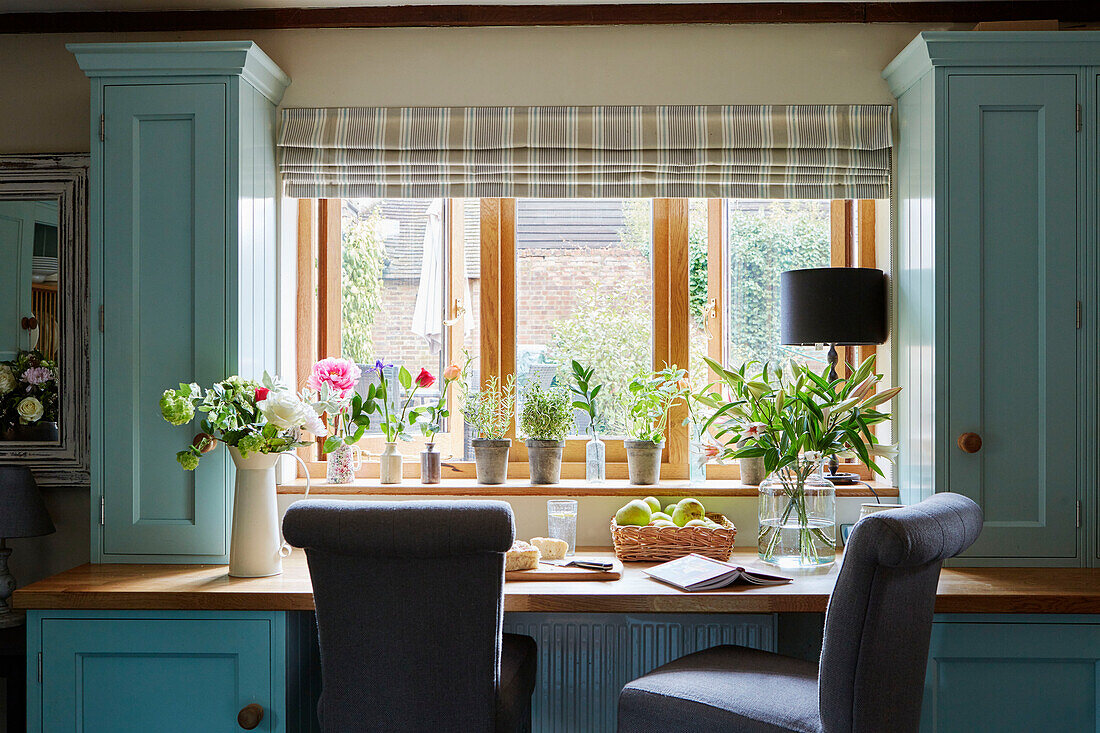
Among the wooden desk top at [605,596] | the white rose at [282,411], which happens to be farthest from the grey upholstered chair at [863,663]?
the white rose at [282,411]

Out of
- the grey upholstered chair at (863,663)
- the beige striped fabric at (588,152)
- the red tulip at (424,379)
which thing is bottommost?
the grey upholstered chair at (863,663)

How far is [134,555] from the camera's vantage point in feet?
7.32

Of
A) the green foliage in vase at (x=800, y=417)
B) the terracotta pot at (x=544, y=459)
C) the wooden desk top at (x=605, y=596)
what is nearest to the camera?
the wooden desk top at (x=605, y=596)

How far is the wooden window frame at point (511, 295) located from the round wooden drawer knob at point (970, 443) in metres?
0.43

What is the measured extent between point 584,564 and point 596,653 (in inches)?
18.2

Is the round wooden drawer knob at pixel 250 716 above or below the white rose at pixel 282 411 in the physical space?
below

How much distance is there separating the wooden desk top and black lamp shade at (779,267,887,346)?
707mm

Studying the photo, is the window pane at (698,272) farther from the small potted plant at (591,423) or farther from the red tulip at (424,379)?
the red tulip at (424,379)

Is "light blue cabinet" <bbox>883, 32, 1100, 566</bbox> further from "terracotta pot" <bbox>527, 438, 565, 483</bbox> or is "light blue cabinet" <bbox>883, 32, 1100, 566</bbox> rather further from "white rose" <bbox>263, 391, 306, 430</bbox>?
"white rose" <bbox>263, 391, 306, 430</bbox>

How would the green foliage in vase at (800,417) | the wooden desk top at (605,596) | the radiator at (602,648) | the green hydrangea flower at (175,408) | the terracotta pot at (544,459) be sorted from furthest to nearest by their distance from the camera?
the terracotta pot at (544,459) < the radiator at (602,648) < the green foliage in vase at (800,417) < the green hydrangea flower at (175,408) < the wooden desk top at (605,596)

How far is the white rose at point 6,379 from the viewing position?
8.12 ft

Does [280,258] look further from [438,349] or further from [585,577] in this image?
[585,577]

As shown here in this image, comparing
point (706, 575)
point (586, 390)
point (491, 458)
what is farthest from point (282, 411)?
point (706, 575)

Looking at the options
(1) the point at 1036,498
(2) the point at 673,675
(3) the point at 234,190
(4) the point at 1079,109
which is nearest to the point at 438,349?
(3) the point at 234,190
